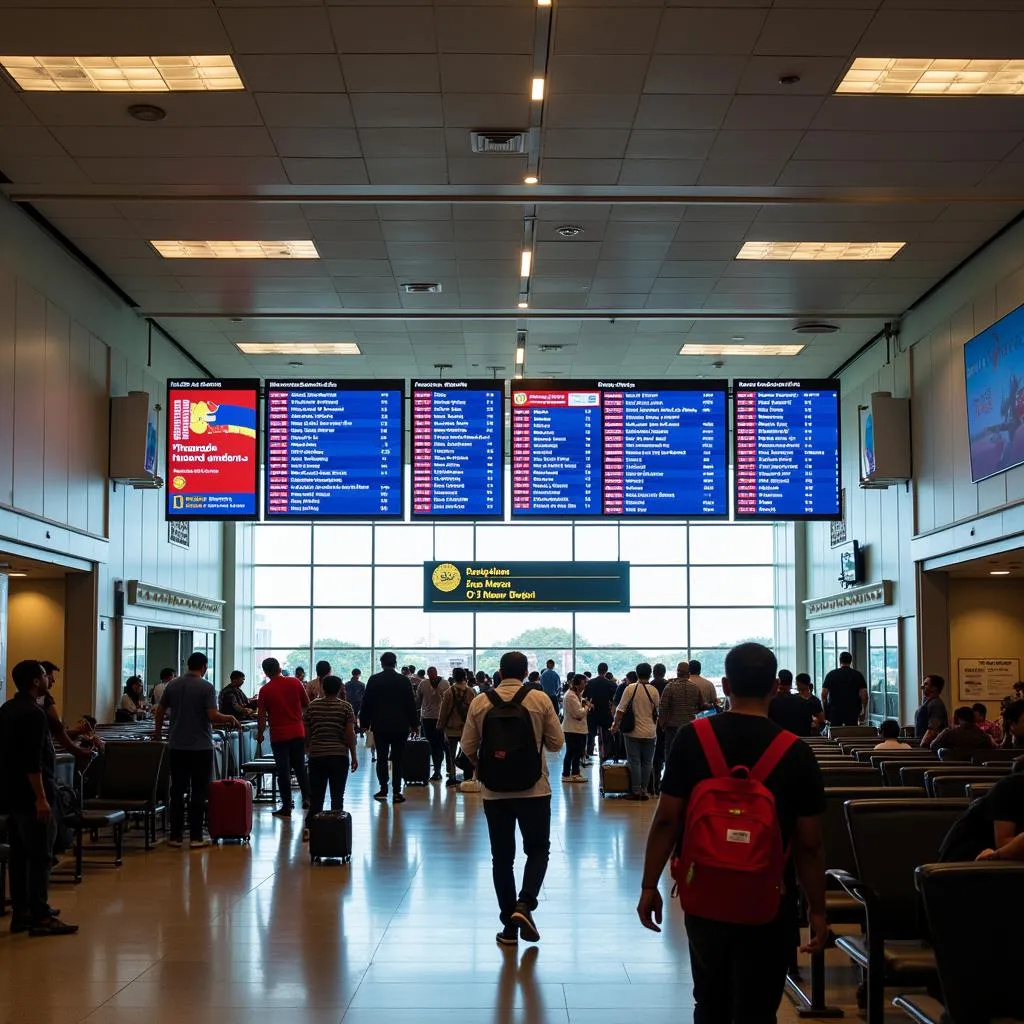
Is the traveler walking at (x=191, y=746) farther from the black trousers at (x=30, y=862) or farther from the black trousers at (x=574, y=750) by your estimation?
the black trousers at (x=574, y=750)

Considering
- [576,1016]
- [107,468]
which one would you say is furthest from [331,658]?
[576,1016]

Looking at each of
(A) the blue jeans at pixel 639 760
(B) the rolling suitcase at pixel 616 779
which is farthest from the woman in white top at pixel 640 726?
(B) the rolling suitcase at pixel 616 779

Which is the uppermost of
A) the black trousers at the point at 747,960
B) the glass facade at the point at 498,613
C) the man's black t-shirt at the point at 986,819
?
the glass facade at the point at 498,613

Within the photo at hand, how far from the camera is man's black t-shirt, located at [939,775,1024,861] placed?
447cm

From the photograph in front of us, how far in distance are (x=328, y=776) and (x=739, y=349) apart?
→ 10.4 meters

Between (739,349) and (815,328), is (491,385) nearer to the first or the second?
(815,328)

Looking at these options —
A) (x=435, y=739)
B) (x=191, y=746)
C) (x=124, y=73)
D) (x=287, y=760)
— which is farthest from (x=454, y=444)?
(x=124, y=73)

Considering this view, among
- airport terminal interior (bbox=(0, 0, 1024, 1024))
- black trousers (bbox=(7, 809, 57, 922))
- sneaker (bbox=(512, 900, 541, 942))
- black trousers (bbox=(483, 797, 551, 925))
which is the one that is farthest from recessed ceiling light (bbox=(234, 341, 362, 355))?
sneaker (bbox=(512, 900, 541, 942))

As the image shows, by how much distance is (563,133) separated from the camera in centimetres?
1095

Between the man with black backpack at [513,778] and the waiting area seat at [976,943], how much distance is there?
3665 millimetres

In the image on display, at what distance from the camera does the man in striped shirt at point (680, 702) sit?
14297mm

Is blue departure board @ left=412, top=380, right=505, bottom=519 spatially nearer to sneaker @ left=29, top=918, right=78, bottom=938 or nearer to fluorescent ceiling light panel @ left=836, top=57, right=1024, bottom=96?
fluorescent ceiling light panel @ left=836, top=57, right=1024, bottom=96

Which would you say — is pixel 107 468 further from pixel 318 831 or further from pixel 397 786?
pixel 318 831

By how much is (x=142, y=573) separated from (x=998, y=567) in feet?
36.8
